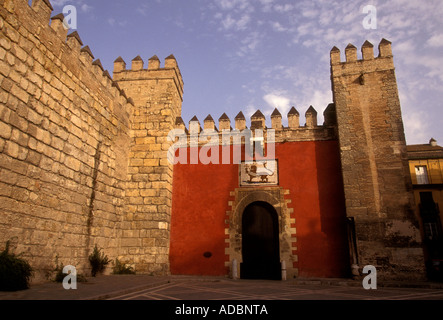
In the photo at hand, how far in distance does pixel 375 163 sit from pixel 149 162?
20.4ft

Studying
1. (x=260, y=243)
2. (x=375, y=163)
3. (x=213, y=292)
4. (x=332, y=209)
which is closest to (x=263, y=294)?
(x=213, y=292)

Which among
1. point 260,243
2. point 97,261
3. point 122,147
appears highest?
point 122,147

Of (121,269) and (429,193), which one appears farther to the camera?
(429,193)

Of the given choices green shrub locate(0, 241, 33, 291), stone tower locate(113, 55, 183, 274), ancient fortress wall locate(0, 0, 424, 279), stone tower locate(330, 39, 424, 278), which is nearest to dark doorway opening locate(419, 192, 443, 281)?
stone tower locate(330, 39, 424, 278)

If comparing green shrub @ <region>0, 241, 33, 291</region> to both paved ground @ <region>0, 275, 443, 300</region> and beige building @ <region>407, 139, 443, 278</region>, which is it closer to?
paved ground @ <region>0, 275, 443, 300</region>

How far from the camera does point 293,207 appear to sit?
8508 millimetres

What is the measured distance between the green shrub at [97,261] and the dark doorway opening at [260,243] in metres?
3.52

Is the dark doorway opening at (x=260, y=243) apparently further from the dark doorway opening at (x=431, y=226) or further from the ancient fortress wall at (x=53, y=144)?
the dark doorway opening at (x=431, y=226)

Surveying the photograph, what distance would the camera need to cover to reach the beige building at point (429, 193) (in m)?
17.4

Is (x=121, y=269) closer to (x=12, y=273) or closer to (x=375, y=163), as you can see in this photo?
(x=12, y=273)

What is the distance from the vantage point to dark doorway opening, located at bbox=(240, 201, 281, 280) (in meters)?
8.20

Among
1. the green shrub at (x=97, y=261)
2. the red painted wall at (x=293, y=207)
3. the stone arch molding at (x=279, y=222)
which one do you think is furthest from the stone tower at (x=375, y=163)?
the green shrub at (x=97, y=261)

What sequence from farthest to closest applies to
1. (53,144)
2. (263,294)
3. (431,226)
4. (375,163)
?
1. (431,226)
2. (375,163)
3. (53,144)
4. (263,294)
